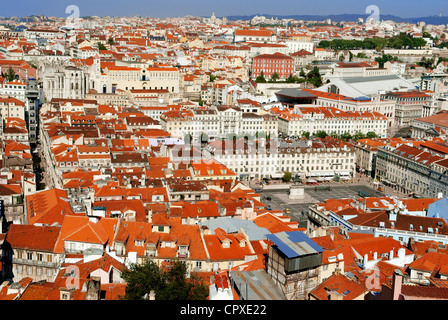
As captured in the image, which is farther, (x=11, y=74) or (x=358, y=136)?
(x=11, y=74)

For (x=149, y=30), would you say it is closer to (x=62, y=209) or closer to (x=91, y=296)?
(x=62, y=209)

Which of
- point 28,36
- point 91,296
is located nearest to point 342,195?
point 91,296

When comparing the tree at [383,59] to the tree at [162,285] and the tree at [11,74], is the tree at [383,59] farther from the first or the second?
the tree at [162,285]

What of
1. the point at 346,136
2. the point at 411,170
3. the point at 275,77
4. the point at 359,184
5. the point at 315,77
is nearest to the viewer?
the point at 411,170

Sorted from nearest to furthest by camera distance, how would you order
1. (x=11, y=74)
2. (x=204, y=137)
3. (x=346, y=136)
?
(x=204, y=137), (x=346, y=136), (x=11, y=74)

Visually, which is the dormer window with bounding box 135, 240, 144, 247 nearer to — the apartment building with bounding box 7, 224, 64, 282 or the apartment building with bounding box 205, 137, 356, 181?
the apartment building with bounding box 7, 224, 64, 282

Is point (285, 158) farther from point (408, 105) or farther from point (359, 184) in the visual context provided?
point (408, 105)

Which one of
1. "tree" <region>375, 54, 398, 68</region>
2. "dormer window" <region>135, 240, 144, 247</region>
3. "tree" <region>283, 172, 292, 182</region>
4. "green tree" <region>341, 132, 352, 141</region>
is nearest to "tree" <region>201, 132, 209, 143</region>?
"tree" <region>283, 172, 292, 182</region>

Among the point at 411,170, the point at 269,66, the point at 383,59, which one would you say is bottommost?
the point at 411,170

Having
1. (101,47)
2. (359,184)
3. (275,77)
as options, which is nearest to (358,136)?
(359,184)
